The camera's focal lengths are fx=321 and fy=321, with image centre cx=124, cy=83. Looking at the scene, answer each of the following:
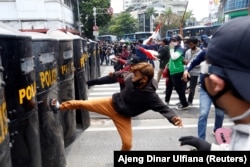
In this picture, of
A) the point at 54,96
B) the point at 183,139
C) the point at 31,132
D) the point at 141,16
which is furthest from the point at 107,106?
the point at 141,16

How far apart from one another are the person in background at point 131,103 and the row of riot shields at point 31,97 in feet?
1.37

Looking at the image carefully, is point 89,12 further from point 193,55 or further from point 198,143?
point 198,143

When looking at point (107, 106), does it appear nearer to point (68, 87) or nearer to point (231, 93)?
point (68, 87)

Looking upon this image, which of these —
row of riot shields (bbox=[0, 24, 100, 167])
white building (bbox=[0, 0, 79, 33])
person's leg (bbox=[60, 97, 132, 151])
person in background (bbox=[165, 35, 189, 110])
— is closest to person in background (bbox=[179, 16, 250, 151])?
row of riot shields (bbox=[0, 24, 100, 167])

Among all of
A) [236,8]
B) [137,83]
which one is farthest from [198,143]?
[236,8]

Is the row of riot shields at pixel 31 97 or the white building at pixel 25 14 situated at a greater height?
the white building at pixel 25 14

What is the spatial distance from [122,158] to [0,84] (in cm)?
103

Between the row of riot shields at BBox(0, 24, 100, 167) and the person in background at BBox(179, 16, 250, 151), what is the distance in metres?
1.37

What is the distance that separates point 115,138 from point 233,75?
14.8 feet

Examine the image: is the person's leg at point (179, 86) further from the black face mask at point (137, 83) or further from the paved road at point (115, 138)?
the black face mask at point (137, 83)

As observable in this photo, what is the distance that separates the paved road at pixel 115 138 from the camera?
4480 mm

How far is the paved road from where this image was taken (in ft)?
14.7

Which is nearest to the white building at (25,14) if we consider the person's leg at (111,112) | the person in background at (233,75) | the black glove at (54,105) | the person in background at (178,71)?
the person in background at (178,71)

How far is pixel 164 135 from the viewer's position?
5.44 meters
